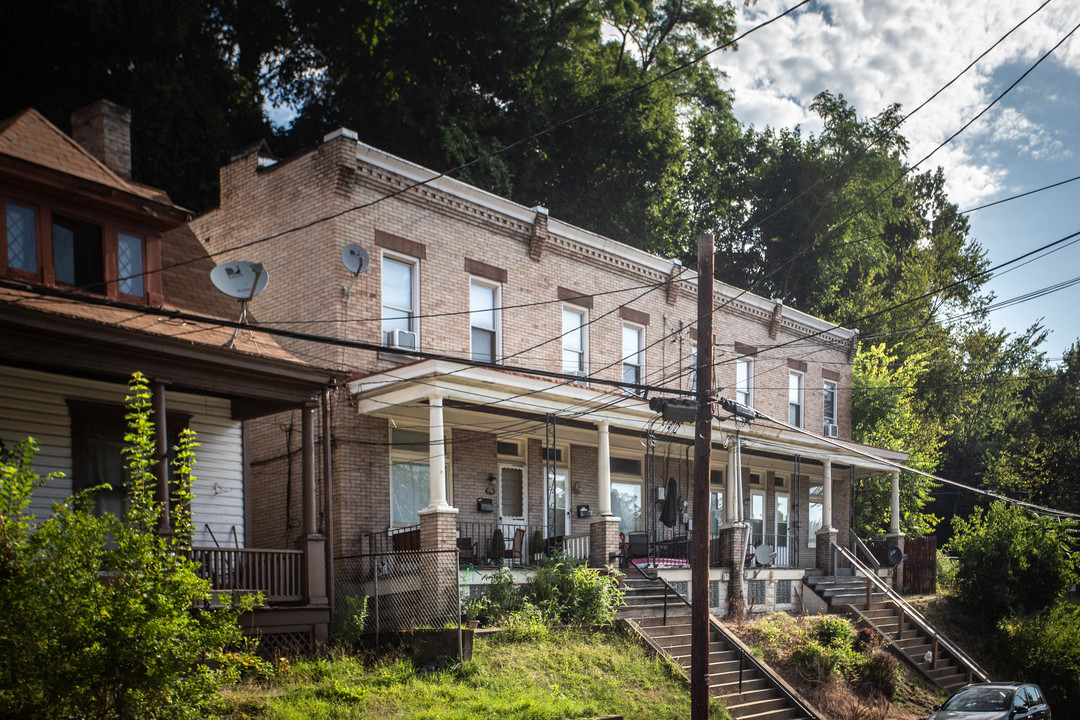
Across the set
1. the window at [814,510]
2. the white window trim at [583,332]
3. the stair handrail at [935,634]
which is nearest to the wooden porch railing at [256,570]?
the white window trim at [583,332]

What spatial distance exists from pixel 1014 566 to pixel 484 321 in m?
16.0

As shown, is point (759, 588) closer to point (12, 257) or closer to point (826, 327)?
point (826, 327)

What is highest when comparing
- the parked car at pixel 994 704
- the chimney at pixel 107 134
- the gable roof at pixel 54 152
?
the chimney at pixel 107 134

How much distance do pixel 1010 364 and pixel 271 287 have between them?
3872 cm

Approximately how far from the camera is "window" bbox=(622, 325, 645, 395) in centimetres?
2694

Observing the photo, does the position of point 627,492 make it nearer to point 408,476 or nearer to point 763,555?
point 763,555

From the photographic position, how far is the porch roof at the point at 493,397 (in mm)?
19281

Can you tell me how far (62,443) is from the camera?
1647cm

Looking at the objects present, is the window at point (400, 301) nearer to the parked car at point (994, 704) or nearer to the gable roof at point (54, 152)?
the gable roof at point (54, 152)

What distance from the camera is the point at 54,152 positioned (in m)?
16.8

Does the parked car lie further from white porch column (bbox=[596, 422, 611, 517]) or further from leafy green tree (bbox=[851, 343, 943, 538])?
leafy green tree (bbox=[851, 343, 943, 538])

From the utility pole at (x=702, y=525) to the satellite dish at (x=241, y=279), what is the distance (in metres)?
7.09

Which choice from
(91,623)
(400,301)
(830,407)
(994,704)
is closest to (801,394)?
(830,407)

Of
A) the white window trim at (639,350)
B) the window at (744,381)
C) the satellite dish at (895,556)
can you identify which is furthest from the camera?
the window at (744,381)
